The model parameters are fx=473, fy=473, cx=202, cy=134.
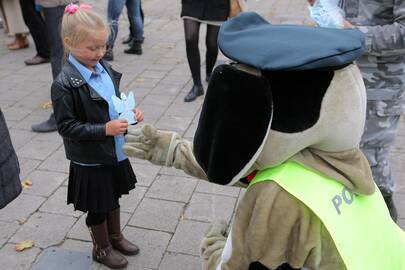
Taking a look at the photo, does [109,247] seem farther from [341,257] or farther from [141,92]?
[141,92]

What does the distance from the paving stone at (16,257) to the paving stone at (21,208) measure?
12.2 inches

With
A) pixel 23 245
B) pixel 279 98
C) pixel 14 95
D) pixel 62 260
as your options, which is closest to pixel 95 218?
pixel 62 260

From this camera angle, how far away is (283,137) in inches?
49.3

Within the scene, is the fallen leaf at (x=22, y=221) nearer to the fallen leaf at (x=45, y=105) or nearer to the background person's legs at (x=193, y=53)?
the fallen leaf at (x=45, y=105)

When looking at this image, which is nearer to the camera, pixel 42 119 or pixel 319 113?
pixel 319 113

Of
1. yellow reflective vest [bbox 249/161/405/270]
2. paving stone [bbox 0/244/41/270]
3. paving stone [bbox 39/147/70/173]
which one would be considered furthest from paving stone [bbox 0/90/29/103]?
yellow reflective vest [bbox 249/161/405/270]

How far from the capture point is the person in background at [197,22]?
4.84 meters

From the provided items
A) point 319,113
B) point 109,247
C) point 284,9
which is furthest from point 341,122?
point 284,9

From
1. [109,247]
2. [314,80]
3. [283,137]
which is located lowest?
[109,247]

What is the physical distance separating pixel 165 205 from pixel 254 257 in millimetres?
1983

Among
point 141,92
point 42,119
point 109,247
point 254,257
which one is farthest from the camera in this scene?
point 141,92

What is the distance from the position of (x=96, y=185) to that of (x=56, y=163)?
1.59 meters

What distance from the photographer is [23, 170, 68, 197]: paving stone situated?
11.2 feet

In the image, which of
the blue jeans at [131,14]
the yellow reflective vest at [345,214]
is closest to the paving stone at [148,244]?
the yellow reflective vest at [345,214]
